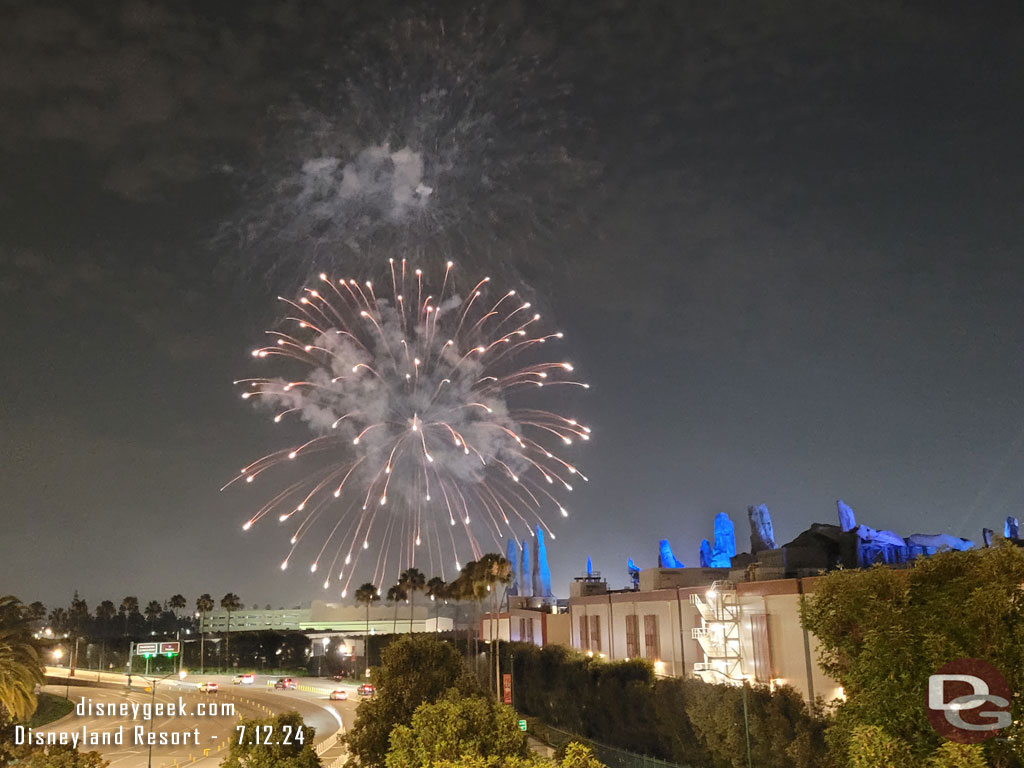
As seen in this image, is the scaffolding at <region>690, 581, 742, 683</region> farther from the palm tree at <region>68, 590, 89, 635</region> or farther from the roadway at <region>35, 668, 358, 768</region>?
the palm tree at <region>68, 590, 89, 635</region>

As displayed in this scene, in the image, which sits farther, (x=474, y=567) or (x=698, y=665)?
(x=474, y=567)

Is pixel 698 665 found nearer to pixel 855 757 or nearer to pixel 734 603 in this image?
pixel 734 603

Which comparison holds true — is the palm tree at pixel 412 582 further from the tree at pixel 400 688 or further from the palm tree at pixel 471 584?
the tree at pixel 400 688

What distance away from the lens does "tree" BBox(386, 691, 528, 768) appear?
16.8 metres

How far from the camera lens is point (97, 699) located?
92.1 metres

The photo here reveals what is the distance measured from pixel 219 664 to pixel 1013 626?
493 ft

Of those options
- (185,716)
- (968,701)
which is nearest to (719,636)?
(968,701)

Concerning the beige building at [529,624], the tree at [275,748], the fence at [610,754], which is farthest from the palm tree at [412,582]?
the tree at [275,748]

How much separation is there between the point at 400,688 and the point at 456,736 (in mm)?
9194

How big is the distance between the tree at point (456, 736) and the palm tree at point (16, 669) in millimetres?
20172

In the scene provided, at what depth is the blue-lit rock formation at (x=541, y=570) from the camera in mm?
148375

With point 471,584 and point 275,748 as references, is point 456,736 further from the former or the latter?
point 471,584

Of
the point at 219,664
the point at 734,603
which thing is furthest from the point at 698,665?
the point at 219,664

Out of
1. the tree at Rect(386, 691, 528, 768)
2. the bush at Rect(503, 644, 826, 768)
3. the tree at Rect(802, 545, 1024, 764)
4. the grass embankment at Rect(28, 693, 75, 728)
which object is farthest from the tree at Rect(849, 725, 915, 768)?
the grass embankment at Rect(28, 693, 75, 728)
